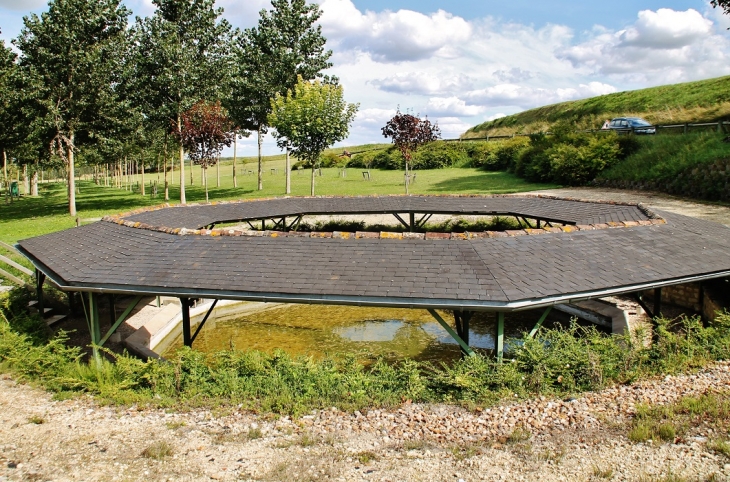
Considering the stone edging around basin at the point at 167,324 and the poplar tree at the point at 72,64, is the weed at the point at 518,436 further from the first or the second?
the poplar tree at the point at 72,64

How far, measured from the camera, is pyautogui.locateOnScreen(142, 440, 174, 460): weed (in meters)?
6.61

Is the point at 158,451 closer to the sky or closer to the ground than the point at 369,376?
closer to the ground

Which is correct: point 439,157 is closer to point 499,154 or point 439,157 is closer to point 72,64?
point 499,154

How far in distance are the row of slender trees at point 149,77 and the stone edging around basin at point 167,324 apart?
16.2 m

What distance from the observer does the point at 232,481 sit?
19.8 ft

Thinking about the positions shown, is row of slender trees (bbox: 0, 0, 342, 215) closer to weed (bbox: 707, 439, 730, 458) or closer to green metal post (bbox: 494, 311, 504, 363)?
green metal post (bbox: 494, 311, 504, 363)

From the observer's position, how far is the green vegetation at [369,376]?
7.95m

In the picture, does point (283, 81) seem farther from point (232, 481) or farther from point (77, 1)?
point (232, 481)

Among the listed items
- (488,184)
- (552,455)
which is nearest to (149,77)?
(488,184)

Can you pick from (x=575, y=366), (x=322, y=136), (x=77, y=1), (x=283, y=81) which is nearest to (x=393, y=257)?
(x=575, y=366)

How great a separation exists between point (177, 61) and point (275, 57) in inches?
279

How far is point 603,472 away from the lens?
588 cm

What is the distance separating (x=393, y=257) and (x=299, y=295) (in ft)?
6.03

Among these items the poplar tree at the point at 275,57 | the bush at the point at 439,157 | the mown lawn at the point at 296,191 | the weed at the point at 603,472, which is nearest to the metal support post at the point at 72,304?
the mown lawn at the point at 296,191
